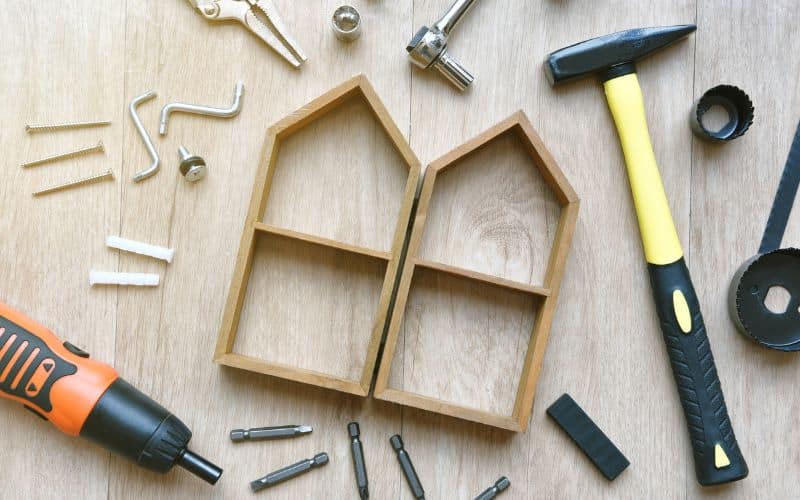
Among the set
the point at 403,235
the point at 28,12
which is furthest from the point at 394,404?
the point at 28,12

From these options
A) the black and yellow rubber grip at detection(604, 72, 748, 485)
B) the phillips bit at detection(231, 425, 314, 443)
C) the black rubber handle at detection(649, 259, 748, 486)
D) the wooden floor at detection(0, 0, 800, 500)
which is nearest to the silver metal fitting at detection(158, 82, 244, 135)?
the wooden floor at detection(0, 0, 800, 500)

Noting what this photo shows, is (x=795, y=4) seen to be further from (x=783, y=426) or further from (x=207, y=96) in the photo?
(x=207, y=96)

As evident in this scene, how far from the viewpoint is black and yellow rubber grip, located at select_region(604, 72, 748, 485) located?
984 millimetres

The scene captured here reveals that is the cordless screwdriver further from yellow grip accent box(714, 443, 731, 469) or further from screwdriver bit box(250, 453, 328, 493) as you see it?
yellow grip accent box(714, 443, 731, 469)

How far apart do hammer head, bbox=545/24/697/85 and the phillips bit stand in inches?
26.1

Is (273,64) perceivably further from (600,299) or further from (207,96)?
(600,299)

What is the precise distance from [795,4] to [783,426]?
69cm

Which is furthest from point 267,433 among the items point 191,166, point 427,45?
point 427,45

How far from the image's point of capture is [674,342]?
3.25 feet

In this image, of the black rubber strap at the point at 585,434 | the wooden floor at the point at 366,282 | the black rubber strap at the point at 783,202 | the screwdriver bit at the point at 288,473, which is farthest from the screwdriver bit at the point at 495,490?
the black rubber strap at the point at 783,202

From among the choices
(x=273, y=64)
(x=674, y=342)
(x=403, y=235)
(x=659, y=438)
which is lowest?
(x=659, y=438)

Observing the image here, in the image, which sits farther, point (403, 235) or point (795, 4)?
point (795, 4)

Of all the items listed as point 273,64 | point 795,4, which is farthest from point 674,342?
point 273,64

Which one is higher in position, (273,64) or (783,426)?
(273,64)
